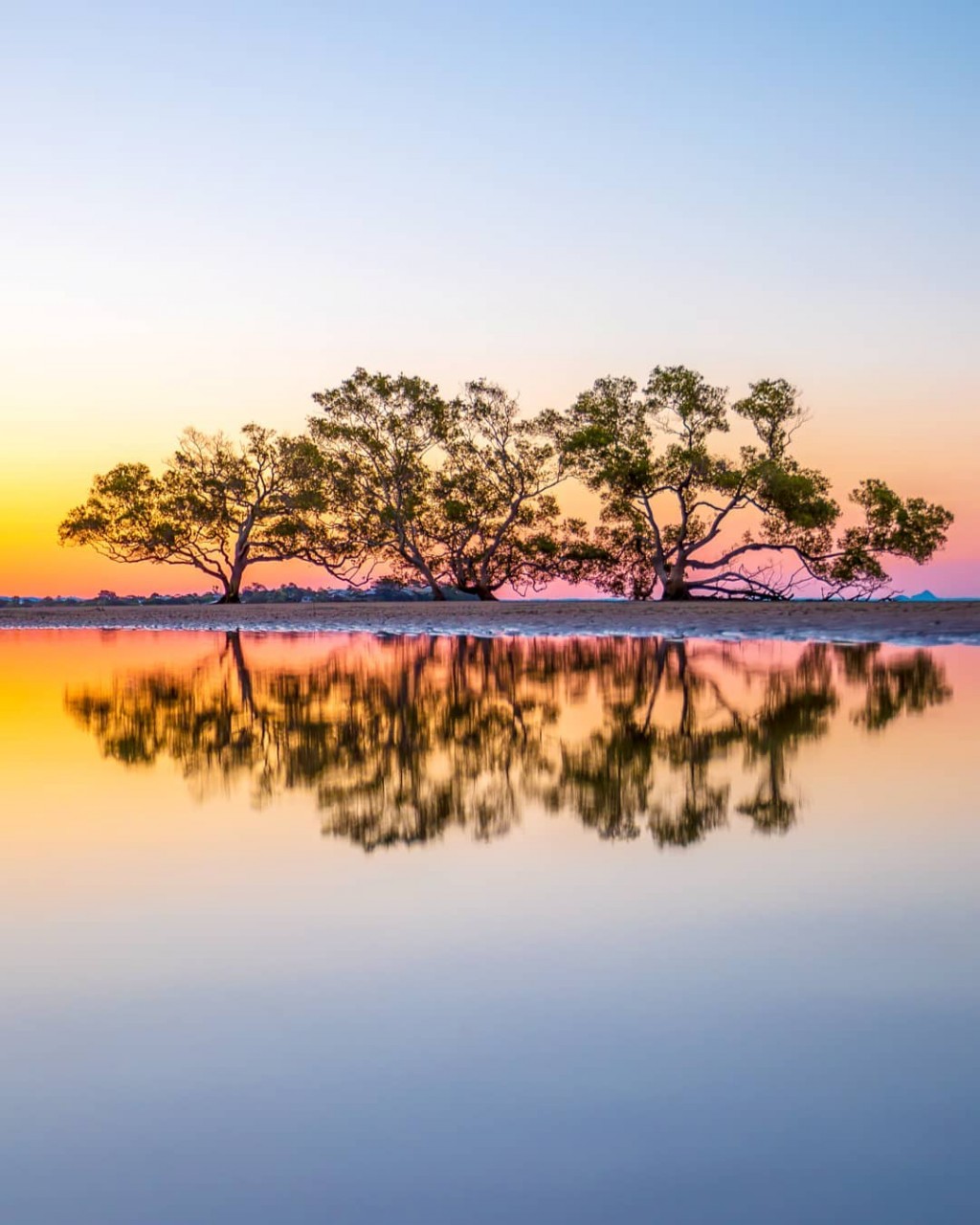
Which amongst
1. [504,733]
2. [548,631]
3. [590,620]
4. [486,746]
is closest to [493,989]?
[486,746]

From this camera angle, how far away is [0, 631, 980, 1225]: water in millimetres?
1973

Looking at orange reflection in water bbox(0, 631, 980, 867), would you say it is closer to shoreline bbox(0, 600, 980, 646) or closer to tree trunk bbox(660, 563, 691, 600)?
shoreline bbox(0, 600, 980, 646)

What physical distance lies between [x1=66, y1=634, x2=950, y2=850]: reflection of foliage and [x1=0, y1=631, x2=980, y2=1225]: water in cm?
6

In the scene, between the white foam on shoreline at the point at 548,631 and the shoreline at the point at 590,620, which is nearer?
the white foam on shoreline at the point at 548,631

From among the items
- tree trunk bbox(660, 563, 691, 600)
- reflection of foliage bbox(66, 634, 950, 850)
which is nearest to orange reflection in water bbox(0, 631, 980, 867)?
reflection of foliage bbox(66, 634, 950, 850)

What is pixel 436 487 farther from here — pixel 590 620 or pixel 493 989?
pixel 493 989

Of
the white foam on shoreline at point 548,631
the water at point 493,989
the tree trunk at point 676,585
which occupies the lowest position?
the white foam on shoreline at point 548,631

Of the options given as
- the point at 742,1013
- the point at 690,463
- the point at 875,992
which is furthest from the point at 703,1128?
the point at 690,463

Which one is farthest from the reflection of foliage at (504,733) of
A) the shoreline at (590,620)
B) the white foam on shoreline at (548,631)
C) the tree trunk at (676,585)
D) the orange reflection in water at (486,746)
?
the tree trunk at (676,585)

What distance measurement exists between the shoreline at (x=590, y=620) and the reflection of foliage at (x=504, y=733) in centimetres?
923

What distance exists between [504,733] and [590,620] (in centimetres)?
2308

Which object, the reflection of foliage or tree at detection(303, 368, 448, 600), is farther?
tree at detection(303, 368, 448, 600)

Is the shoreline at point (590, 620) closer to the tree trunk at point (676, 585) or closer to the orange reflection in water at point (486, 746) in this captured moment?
the tree trunk at point (676, 585)

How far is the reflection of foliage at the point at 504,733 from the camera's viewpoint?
530cm
